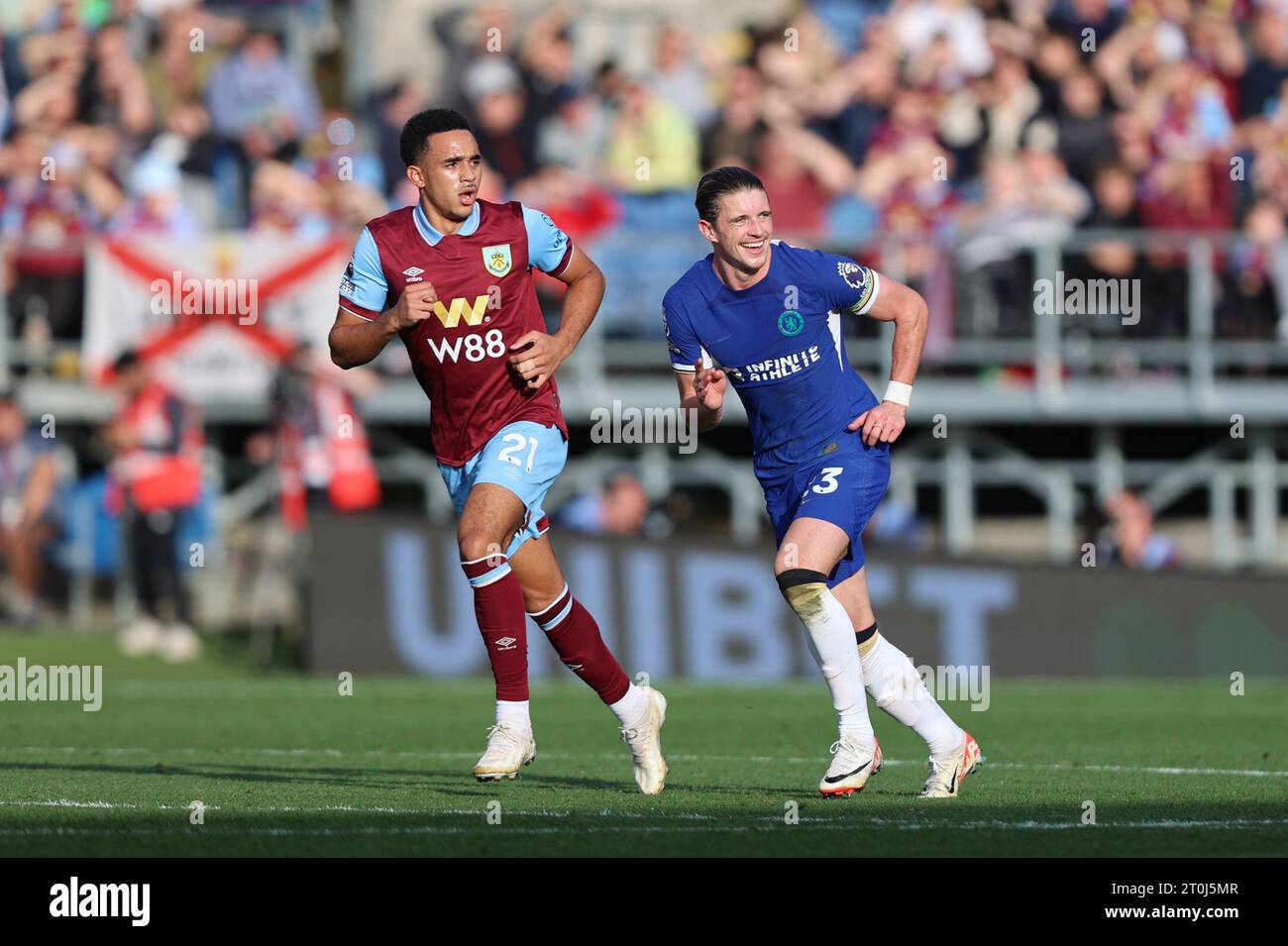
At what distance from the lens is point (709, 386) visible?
8.64 meters

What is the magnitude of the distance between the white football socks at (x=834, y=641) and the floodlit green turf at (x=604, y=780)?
34 centimetres

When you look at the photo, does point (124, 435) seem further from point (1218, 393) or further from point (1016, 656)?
point (1218, 393)

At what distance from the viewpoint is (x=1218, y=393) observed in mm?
20188

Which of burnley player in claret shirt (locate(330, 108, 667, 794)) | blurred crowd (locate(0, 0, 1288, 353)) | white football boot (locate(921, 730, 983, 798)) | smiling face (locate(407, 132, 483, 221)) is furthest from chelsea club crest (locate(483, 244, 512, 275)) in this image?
blurred crowd (locate(0, 0, 1288, 353))

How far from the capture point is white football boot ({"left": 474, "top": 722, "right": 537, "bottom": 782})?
8883 mm

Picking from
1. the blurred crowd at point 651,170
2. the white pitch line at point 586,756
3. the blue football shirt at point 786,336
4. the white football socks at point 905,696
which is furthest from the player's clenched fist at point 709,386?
the blurred crowd at point 651,170

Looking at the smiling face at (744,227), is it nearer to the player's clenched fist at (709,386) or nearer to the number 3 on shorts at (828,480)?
the player's clenched fist at (709,386)

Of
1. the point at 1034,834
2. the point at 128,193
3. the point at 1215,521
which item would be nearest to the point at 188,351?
the point at 128,193

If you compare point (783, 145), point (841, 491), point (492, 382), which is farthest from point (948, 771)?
point (783, 145)

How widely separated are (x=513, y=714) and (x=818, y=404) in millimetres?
1702

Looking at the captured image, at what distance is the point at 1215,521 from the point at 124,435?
9.89 meters

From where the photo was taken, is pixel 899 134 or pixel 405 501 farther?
pixel 405 501

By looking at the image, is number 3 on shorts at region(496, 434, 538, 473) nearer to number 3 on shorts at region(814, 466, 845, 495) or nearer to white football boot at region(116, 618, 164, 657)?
number 3 on shorts at region(814, 466, 845, 495)

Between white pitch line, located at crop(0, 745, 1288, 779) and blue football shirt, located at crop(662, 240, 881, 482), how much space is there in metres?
2.12
